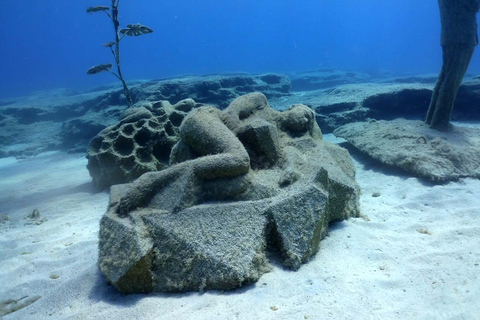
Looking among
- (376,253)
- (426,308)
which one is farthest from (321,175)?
(426,308)

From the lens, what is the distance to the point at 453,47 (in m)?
6.07

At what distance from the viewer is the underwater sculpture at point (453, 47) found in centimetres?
590

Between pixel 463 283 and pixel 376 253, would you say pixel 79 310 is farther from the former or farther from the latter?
A: pixel 463 283

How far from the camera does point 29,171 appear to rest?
9258 mm

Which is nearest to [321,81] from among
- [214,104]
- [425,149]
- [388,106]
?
[214,104]

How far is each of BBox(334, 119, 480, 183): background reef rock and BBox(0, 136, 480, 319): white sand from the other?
0.28m

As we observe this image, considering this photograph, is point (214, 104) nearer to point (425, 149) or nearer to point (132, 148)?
point (132, 148)

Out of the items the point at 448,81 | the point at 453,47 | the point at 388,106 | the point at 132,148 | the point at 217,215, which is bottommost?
the point at 388,106

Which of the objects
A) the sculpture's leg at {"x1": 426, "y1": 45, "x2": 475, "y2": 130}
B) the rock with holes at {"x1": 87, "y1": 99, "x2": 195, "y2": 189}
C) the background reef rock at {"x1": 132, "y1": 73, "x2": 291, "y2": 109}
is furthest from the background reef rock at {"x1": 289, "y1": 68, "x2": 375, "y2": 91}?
the rock with holes at {"x1": 87, "y1": 99, "x2": 195, "y2": 189}

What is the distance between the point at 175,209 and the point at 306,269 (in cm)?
145

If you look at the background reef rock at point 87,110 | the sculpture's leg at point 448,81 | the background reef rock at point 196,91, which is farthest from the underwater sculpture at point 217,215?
the background reef rock at point 196,91

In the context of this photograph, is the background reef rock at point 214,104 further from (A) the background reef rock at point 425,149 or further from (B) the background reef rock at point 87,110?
(A) the background reef rock at point 425,149

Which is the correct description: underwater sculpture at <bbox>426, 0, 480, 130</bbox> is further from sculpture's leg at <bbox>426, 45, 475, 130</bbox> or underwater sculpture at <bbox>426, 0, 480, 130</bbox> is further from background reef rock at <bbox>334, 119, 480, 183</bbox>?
background reef rock at <bbox>334, 119, 480, 183</bbox>

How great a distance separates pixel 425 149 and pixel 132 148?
5841 mm
